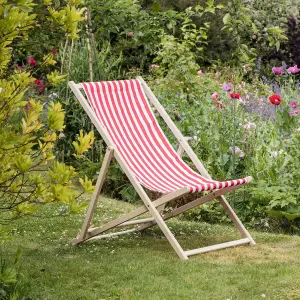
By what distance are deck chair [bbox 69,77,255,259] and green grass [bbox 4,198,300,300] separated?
154mm

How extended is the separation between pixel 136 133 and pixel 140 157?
0.26 meters

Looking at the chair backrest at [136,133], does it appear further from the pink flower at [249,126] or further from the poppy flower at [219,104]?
the poppy flower at [219,104]

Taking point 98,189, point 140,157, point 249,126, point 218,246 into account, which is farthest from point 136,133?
point 249,126

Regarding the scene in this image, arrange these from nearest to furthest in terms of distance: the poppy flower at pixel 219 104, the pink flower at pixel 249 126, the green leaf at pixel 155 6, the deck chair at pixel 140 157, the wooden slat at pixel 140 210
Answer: the wooden slat at pixel 140 210 → the deck chair at pixel 140 157 → the pink flower at pixel 249 126 → the poppy flower at pixel 219 104 → the green leaf at pixel 155 6

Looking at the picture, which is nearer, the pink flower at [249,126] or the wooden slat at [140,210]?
the wooden slat at [140,210]

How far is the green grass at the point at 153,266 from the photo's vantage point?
4.09 metres

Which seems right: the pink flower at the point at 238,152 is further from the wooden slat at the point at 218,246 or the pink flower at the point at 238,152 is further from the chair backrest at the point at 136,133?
the wooden slat at the point at 218,246

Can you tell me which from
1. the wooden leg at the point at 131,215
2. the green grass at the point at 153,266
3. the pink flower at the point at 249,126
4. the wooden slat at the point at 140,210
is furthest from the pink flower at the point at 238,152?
the wooden slat at the point at 140,210

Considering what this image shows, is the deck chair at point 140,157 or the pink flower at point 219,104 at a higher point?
the deck chair at point 140,157

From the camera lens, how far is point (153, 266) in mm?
4594

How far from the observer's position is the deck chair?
16.2ft

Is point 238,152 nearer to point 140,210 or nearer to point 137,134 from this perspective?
point 137,134

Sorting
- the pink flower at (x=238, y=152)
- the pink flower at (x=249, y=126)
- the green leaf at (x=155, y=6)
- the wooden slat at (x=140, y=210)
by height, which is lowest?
the pink flower at (x=238, y=152)

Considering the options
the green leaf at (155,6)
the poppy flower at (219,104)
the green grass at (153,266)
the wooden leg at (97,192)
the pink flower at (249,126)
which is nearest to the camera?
the green grass at (153,266)
